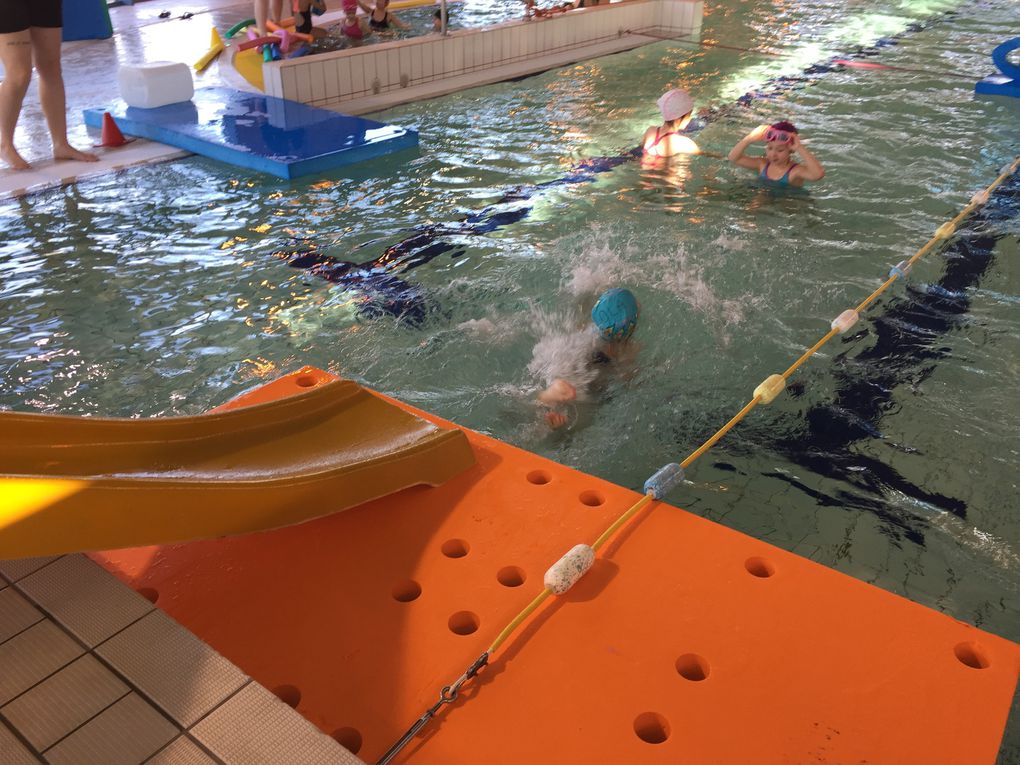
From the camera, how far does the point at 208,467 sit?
6.79 ft

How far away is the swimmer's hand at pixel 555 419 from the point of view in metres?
3.23

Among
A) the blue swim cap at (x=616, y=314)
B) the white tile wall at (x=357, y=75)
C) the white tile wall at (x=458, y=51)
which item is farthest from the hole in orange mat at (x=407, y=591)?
the white tile wall at (x=357, y=75)

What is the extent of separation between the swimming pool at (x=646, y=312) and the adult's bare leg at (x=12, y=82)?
0.60 meters

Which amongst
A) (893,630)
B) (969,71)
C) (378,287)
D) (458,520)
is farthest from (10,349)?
(969,71)

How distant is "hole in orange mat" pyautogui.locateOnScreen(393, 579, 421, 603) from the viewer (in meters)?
1.81

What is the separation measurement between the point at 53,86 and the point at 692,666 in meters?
5.72

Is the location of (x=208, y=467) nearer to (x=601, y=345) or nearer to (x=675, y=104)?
(x=601, y=345)

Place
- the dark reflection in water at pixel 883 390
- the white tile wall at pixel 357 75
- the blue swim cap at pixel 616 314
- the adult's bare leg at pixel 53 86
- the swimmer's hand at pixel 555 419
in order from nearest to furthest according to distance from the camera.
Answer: the dark reflection in water at pixel 883 390
the swimmer's hand at pixel 555 419
the blue swim cap at pixel 616 314
the adult's bare leg at pixel 53 86
the white tile wall at pixel 357 75

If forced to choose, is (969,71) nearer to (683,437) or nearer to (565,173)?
(565,173)

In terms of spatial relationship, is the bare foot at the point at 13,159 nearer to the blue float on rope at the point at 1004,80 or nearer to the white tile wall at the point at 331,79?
the white tile wall at the point at 331,79

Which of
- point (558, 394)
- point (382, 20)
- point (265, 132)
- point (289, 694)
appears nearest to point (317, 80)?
point (265, 132)

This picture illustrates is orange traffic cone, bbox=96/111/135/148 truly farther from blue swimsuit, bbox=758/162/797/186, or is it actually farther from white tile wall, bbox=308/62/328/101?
blue swimsuit, bbox=758/162/797/186

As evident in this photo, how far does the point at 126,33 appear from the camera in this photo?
11.0 metres

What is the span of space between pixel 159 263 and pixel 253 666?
3551 mm
